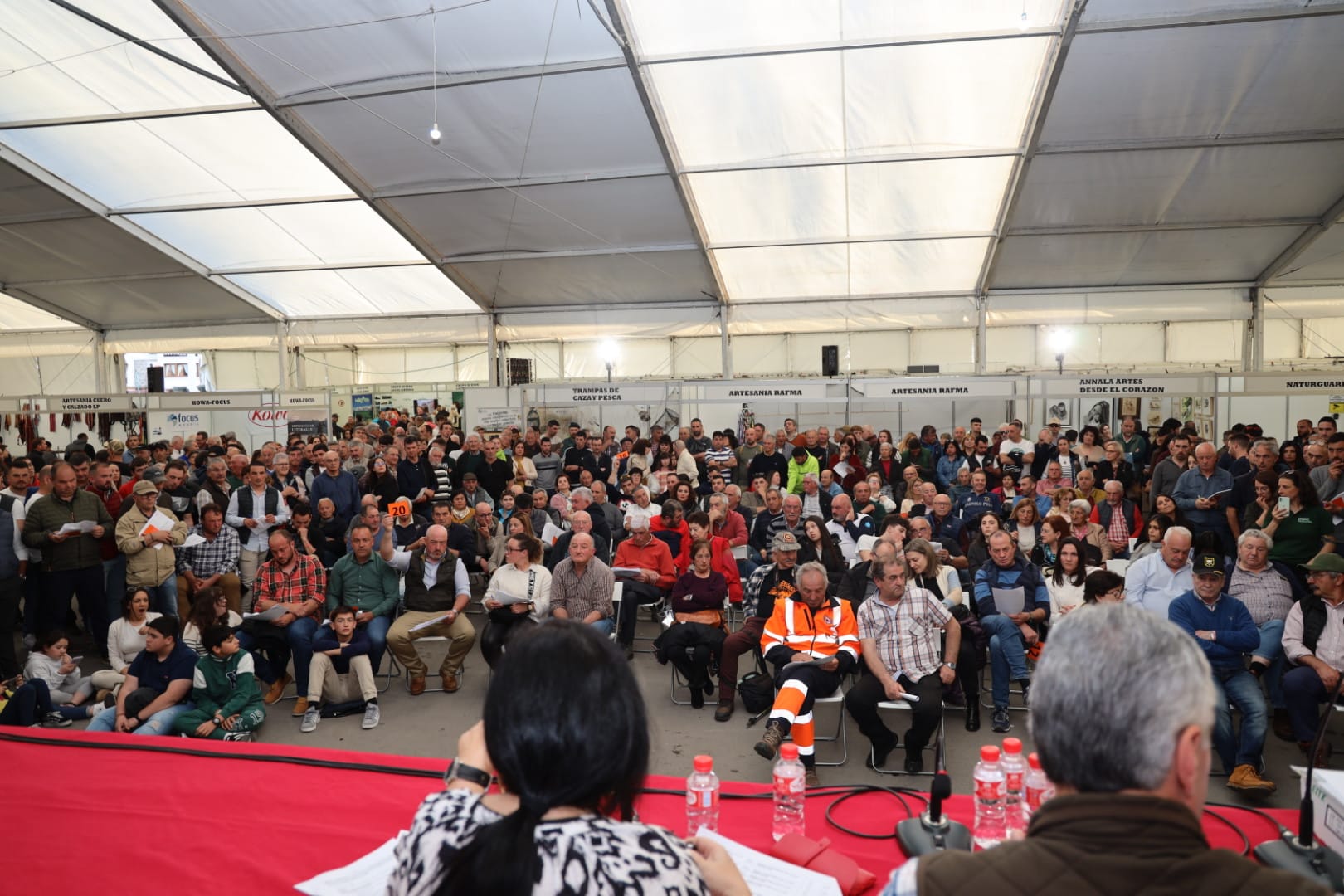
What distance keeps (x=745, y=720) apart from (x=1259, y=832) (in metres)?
3.43

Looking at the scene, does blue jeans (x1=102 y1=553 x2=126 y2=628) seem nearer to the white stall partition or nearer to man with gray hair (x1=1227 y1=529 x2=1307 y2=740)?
man with gray hair (x1=1227 y1=529 x2=1307 y2=740)

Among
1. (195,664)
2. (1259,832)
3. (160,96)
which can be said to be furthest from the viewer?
(160,96)

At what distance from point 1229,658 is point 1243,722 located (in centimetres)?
35

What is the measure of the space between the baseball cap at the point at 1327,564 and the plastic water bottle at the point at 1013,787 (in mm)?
3182

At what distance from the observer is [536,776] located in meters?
1.11

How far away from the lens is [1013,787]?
6.86 feet

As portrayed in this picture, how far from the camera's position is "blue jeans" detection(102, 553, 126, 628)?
6.58 m

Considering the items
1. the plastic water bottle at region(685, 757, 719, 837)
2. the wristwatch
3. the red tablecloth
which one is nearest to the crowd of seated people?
the red tablecloth

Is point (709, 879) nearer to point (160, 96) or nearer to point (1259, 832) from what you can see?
point (1259, 832)

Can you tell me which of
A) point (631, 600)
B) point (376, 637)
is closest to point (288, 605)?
point (376, 637)

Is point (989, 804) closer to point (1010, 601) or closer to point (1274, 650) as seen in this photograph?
point (1010, 601)

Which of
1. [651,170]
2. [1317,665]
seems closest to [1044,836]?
[1317,665]

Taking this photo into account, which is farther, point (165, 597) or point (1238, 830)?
point (165, 597)

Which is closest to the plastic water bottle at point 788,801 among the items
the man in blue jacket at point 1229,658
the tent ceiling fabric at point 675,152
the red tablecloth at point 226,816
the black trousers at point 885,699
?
the red tablecloth at point 226,816
